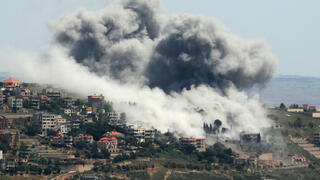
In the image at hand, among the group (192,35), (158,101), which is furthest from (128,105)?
(192,35)

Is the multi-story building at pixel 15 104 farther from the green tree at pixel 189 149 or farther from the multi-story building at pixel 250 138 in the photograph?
the multi-story building at pixel 250 138

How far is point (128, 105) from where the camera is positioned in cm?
18650

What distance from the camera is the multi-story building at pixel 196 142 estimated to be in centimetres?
16750

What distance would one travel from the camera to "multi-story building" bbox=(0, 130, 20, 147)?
154 m

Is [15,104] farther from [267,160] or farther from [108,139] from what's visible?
[267,160]

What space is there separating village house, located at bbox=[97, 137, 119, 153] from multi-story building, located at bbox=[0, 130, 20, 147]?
13424mm

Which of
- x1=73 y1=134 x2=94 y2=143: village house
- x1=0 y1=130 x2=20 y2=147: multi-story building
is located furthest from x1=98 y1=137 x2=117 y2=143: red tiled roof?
x1=0 y1=130 x2=20 y2=147: multi-story building

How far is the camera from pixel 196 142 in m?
168

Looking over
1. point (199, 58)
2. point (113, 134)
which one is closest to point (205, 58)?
point (199, 58)

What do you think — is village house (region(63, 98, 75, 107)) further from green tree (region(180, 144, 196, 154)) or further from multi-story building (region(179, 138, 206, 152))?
green tree (region(180, 144, 196, 154))

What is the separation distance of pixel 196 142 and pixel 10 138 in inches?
1279

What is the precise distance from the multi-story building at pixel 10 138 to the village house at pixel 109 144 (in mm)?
13424

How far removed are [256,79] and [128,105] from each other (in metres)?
26.3

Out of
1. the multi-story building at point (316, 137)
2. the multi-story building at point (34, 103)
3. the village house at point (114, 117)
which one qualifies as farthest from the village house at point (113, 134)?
the multi-story building at point (316, 137)
